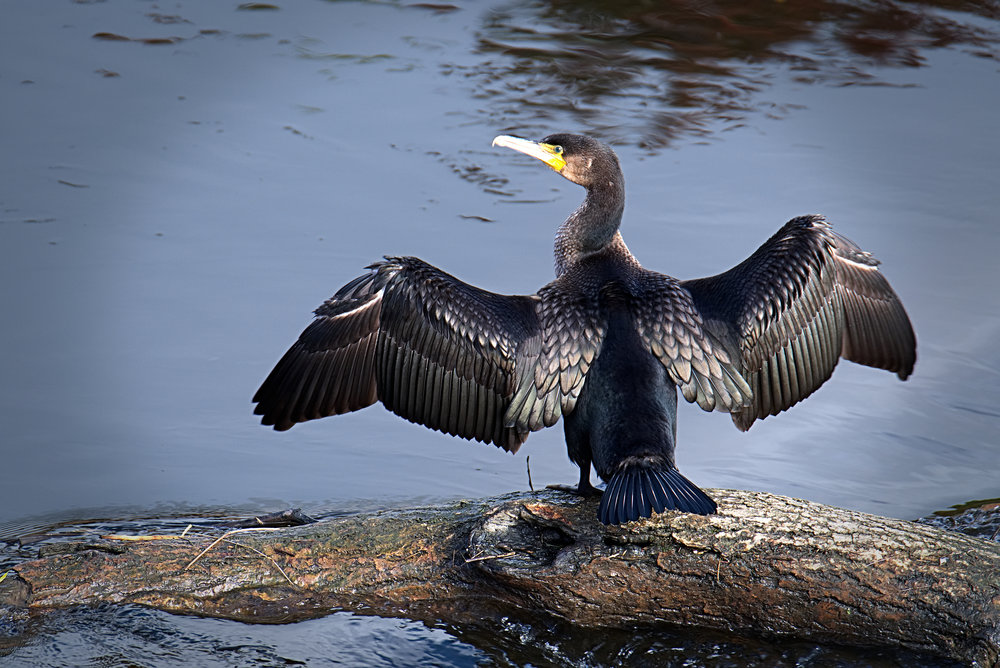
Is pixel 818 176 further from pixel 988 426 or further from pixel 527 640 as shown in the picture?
pixel 527 640

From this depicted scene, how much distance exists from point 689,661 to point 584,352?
1.19m

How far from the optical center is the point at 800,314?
503 cm

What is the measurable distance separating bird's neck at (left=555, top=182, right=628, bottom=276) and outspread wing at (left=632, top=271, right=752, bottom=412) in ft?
1.69

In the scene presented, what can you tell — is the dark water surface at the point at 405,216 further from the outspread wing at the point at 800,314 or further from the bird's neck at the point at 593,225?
the bird's neck at the point at 593,225

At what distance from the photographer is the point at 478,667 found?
4.30 metres

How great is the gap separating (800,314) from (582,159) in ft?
3.80

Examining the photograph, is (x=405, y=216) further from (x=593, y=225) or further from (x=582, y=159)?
(x=593, y=225)

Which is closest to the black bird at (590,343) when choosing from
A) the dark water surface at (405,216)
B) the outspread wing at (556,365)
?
the outspread wing at (556,365)

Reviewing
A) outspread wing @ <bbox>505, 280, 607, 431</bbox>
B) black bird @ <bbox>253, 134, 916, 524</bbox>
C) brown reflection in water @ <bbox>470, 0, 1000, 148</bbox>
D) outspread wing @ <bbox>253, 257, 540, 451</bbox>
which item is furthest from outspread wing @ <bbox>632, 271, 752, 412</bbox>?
brown reflection in water @ <bbox>470, 0, 1000, 148</bbox>

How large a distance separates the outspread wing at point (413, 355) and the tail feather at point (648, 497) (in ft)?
2.68

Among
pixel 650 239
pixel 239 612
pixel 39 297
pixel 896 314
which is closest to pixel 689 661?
pixel 239 612

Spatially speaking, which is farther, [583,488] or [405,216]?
[405,216]

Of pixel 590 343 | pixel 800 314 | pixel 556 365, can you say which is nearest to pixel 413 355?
pixel 556 365

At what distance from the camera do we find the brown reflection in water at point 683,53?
9.16m
